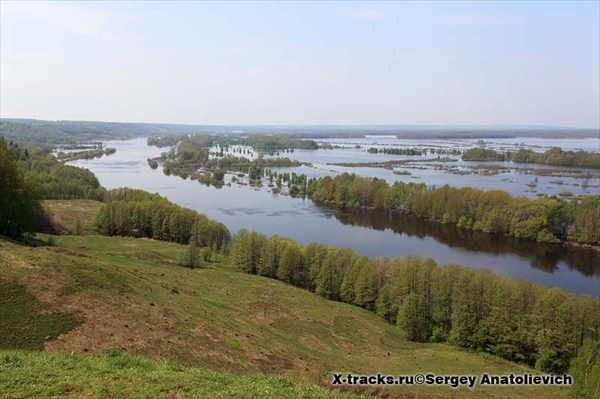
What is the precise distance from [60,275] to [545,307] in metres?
38.3

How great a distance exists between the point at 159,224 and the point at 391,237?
44.8 metres

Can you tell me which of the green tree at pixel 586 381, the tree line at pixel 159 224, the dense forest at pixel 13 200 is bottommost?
the green tree at pixel 586 381

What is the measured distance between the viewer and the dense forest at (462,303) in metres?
37.9

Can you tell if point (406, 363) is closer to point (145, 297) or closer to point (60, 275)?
point (145, 297)

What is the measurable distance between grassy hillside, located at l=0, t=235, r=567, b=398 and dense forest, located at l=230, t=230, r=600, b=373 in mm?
2511

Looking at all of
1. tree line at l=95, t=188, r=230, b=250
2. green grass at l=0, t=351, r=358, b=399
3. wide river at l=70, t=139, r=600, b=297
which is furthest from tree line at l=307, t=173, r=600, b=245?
green grass at l=0, t=351, r=358, b=399

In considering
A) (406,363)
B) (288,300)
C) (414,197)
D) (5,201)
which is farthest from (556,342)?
(414,197)

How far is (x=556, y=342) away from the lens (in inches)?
1487

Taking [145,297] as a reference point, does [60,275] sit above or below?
above

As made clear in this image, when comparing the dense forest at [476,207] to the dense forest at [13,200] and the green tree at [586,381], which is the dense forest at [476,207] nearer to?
the green tree at [586,381]

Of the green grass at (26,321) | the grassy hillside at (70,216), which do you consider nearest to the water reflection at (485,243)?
the grassy hillside at (70,216)

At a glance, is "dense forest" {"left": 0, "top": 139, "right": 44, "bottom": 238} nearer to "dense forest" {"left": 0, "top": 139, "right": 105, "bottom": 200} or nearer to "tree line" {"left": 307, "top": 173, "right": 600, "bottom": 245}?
"dense forest" {"left": 0, "top": 139, "right": 105, "bottom": 200}

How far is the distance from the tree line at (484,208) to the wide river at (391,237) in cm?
445

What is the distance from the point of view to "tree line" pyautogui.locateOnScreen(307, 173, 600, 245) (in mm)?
87938
